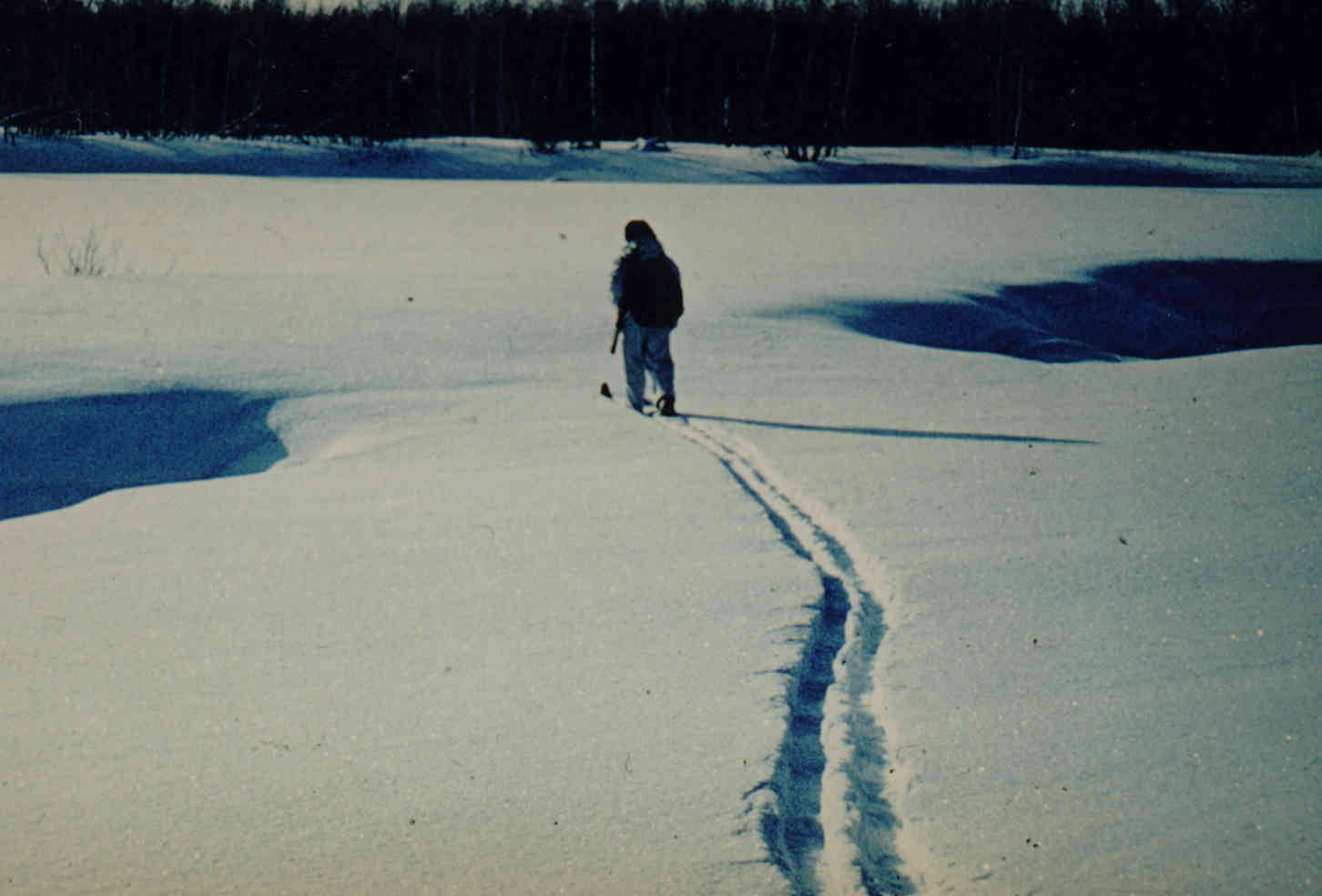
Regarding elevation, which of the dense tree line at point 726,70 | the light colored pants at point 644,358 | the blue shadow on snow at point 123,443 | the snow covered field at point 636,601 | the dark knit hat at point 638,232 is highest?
the dense tree line at point 726,70

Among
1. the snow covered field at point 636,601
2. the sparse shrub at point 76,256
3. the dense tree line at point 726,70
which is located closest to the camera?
the snow covered field at point 636,601

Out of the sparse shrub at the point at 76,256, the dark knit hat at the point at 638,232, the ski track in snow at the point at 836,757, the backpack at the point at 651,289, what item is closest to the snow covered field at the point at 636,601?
the ski track in snow at the point at 836,757

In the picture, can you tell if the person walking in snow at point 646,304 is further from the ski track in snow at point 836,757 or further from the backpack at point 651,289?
the ski track in snow at point 836,757

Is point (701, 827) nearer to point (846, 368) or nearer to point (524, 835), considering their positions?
point (524, 835)

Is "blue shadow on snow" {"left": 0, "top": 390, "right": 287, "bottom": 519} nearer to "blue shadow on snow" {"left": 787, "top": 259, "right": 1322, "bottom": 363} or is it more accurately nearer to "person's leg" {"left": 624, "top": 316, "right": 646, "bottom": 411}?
"person's leg" {"left": 624, "top": 316, "right": 646, "bottom": 411}

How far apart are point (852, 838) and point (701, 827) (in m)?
0.39

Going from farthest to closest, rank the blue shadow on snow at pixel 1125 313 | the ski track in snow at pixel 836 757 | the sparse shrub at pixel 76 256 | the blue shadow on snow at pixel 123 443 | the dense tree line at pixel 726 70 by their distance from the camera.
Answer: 1. the dense tree line at pixel 726 70
2. the sparse shrub at pixel 76 256
3. the blue shadow on snow at pixel 1125 313
4. the blue shadow on snow at pixel 123 443
5. the ski track in snow at pixel 836 757

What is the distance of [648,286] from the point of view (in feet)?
30.3

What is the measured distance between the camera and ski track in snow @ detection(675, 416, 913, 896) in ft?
10.1

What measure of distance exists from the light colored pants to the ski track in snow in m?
3.61

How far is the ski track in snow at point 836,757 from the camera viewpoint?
3072 millimetres

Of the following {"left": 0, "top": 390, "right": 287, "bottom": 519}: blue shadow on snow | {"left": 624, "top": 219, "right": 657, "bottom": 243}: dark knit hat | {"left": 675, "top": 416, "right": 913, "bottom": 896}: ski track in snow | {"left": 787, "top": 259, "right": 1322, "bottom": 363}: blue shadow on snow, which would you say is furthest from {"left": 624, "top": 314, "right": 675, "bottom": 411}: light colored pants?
{"left": 787, "top": 259, "right": 1322, "bottom": 363}: blue shadow on snow

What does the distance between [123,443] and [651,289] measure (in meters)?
3.85

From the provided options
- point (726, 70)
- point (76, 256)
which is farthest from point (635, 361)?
point (726, 70)
